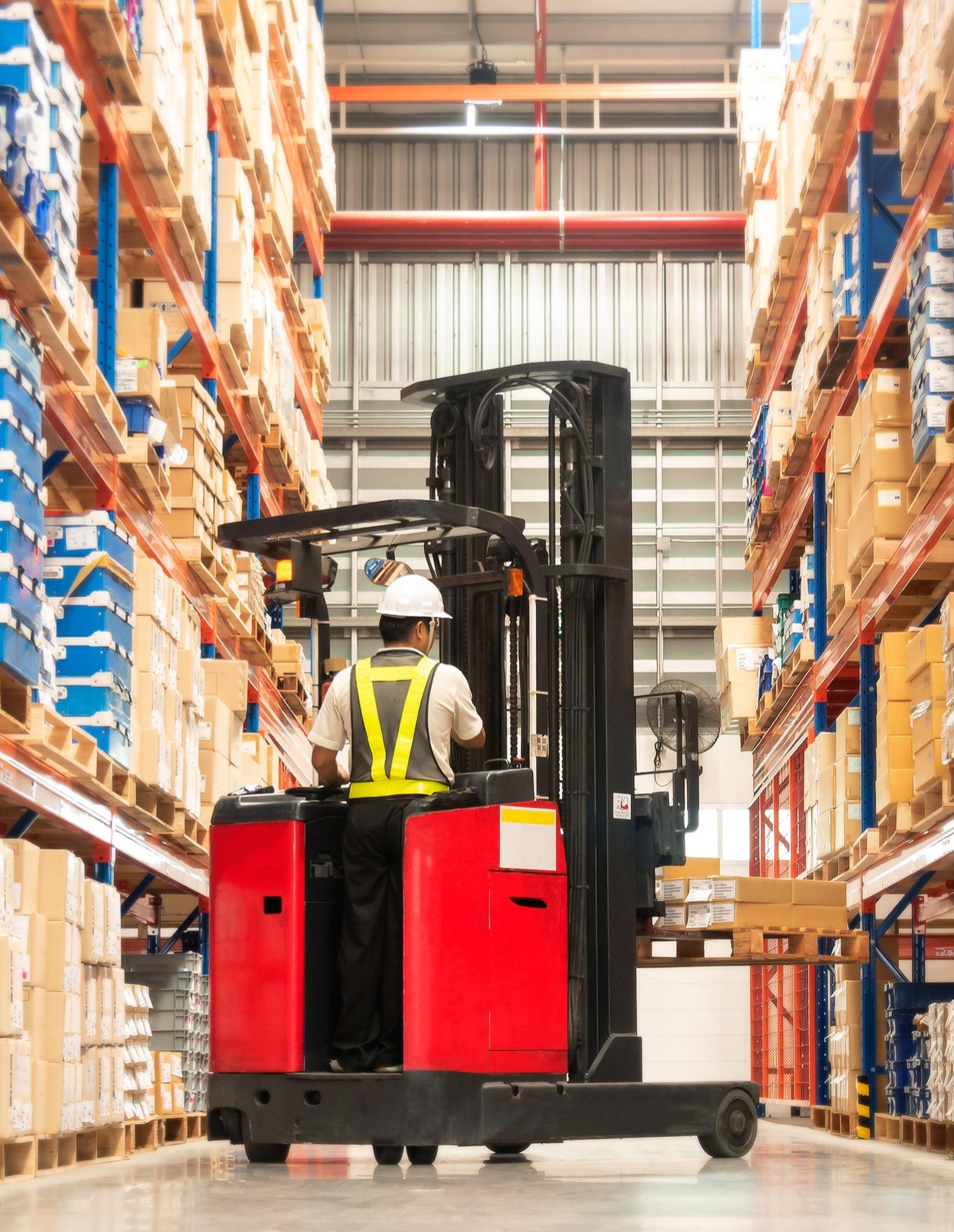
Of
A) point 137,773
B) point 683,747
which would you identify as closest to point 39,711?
point 137,773

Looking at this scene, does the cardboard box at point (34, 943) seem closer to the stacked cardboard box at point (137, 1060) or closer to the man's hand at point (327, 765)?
the man's hand at point (327, 765)

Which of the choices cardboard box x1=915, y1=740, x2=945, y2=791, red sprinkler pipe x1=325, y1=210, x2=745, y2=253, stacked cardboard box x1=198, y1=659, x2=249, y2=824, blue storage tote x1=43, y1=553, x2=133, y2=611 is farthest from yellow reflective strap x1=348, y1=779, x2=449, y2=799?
red sprinkler pipe x1=325, y1=210, x2=745, y2=253

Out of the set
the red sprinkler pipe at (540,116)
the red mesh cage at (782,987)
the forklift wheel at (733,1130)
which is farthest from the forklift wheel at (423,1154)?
the red sprinkler pipe at (540,116)

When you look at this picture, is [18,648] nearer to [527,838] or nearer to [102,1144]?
[527,838]

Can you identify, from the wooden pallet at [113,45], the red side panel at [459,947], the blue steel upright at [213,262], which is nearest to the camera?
the red side panel at [459,947]

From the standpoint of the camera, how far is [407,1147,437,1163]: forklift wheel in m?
5.43

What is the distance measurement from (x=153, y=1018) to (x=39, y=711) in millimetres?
3418

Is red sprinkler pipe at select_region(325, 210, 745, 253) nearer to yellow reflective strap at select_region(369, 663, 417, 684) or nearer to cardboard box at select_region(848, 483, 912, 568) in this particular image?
cardboard box at select_region(848, 483, 912, 568)

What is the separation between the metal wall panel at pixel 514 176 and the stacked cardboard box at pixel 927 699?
1218cm

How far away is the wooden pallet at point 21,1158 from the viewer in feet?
17.7

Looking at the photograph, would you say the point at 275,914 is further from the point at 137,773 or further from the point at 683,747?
the point at 137,773

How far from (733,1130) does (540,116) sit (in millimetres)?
14539

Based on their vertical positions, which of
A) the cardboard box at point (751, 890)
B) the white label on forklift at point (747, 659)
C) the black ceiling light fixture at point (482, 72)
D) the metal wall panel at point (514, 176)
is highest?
the black ceiling light fixture at point (482, 72)

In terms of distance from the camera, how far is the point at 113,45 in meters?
6.77
